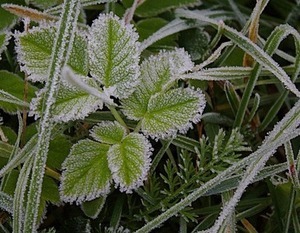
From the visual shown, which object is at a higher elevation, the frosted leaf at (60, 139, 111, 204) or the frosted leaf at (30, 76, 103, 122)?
the frosted leaf at (30, 76, 103, 122)

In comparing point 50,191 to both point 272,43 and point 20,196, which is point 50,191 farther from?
point 272,43

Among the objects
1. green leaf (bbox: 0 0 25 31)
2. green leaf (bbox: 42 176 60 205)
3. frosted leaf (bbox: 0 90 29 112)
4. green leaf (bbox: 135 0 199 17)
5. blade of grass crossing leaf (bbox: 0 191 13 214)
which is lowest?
blade of grass crossing leaf (bbox: 0 191 13 214)

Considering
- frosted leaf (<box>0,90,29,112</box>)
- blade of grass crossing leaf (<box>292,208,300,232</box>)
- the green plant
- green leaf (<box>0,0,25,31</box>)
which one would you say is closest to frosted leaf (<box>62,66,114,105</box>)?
the green plant

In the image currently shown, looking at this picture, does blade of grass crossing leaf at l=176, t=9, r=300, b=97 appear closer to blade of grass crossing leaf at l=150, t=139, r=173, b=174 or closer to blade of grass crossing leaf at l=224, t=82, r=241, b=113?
blade of grass crossing leaf at l=224, t=82, r=241, b=113

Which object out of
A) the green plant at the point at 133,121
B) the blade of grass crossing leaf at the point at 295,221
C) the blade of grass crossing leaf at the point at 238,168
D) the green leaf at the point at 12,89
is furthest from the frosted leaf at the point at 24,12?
the blade of grass crossing leaf at the point at 295,221

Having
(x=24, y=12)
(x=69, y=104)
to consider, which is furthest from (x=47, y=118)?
(x=24, y=12)

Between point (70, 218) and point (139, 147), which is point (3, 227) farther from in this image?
point (139, 147)

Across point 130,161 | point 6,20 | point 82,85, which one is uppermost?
point 6,20
